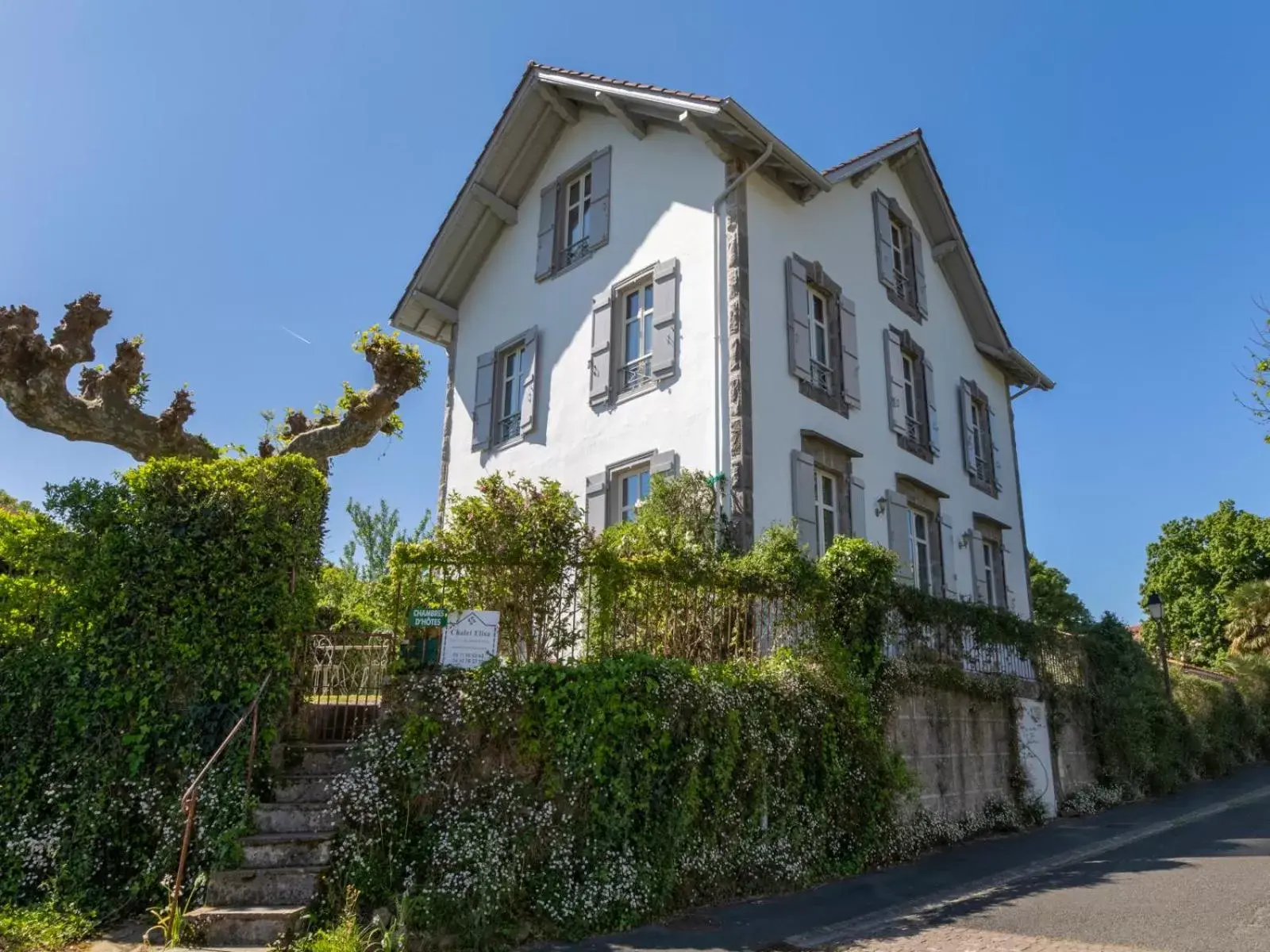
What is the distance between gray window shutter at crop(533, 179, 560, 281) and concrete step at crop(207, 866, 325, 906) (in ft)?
34.7

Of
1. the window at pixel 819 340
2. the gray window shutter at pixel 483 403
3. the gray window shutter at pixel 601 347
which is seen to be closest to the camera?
the gray window shutter at pixel 601 347

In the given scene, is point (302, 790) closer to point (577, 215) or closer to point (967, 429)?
point (577, 215)

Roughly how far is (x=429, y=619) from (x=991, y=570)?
43.3 ft

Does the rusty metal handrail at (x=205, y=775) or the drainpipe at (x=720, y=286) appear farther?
the drainpipe at (x=720, y=286)

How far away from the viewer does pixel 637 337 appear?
13102mm

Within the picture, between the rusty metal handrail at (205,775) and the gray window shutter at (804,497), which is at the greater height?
the gray window shutter at (804,497)

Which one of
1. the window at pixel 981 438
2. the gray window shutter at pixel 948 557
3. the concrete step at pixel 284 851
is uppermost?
the window at pixel 981 438

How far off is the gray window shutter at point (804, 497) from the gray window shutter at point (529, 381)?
4370mm

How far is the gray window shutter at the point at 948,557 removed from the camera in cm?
1509

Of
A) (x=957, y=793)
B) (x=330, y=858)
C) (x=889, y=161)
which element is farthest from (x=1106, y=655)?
(x=330, y=858)

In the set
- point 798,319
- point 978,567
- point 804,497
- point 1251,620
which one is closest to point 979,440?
point 978,567

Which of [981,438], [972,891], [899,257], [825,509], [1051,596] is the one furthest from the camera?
[1051,596]

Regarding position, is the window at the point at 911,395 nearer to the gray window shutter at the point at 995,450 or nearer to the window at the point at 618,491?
the gray window shutter at the point at 995,450

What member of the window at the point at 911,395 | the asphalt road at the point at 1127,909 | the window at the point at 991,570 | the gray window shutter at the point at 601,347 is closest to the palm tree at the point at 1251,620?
the window at the point at 991,570
